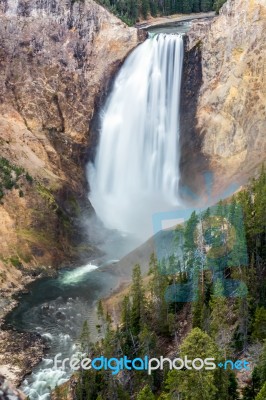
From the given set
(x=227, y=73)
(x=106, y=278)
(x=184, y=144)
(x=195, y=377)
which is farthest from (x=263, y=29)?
(x=195, y=377)

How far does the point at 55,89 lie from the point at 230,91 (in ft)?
71.8

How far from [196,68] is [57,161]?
782 inches

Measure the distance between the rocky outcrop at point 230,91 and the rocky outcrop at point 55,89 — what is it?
34.9 ft

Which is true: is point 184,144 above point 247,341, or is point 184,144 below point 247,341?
above

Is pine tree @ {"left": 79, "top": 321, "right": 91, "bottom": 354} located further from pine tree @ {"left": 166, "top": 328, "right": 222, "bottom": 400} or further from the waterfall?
the waterfall

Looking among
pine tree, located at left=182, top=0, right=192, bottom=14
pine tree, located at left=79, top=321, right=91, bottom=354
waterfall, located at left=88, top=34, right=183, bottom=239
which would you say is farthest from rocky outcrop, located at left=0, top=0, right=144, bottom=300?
pine tree, located at left=182, top=0, right=192, bottom=14

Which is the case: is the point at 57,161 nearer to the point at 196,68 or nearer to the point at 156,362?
the point at 196,68

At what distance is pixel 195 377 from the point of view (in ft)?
82.8

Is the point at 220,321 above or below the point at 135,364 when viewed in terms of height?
above

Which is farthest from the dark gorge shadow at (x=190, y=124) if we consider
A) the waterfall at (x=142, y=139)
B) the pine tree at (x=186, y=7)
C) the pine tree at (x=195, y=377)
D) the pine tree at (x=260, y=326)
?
the pine tree at (x=186, y=7)

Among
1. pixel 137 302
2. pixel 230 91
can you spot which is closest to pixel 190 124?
pixel 230 91

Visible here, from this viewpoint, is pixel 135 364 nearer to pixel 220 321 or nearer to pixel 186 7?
pixel 220 321

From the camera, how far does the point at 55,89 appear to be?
6900cm

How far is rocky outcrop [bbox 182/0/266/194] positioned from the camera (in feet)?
193
